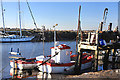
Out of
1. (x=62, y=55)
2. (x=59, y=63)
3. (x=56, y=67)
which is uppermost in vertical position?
(x=62, y=55)

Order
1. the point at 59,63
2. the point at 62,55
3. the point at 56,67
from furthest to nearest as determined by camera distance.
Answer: the point at 62,55 < the point at 59,63 < the point at 56,67

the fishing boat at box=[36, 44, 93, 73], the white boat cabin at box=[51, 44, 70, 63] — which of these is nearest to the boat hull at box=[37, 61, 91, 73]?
the fishing boat at box=[36, 44, 93, 73]

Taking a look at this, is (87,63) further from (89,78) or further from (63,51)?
(89,78)

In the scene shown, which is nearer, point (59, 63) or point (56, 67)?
point (56, 67)

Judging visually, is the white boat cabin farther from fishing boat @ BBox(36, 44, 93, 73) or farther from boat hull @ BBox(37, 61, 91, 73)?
boat hull @ BBox(37, 61, 91, 73)

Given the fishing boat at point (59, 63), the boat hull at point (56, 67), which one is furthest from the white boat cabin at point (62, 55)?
the boat hull at point (56, 67)

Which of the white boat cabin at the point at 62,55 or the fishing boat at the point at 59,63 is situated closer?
the fishing boat at the point at 59,63

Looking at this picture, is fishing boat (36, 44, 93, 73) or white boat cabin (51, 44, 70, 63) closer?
fishing boat (36, 44, 93, 73)

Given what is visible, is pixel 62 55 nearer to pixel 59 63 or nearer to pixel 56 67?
pixel 59 63

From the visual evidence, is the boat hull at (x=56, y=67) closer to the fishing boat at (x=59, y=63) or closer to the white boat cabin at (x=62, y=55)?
the fishing boat at (x=59, y=63)

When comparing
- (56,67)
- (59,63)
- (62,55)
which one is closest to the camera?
(56,67)

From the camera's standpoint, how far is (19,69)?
16516 mm

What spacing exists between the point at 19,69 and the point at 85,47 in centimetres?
808

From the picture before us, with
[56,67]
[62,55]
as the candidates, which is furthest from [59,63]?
[62,55]
